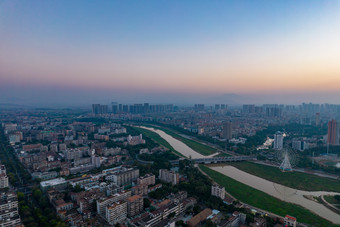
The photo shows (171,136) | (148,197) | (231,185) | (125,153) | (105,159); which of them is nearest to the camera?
(148,197)

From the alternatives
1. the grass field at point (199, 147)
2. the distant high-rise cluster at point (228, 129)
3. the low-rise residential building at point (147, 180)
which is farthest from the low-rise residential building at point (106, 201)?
the distant high-rise cluster at point (228, 129)

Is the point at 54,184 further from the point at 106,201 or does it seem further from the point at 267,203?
the point at 267,203

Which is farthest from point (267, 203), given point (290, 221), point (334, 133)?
point (334, 133)

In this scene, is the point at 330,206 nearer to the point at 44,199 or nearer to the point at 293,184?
the point at 293,184

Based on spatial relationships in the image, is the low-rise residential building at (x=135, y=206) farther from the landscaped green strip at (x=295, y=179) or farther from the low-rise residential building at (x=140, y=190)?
the landscaped green strip at (x=295, y=179)

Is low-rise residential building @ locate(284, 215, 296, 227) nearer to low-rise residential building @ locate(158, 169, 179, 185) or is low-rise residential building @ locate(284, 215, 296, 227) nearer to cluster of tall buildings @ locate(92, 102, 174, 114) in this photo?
low-rise residential building @ locate(158, 169, 179, 185)

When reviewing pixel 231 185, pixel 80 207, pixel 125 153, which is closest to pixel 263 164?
pixel 231 185
